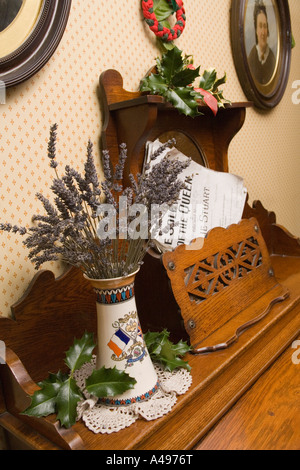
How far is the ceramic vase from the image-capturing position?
76 cm

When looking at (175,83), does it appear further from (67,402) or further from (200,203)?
(67,402)

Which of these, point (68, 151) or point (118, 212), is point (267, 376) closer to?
point (118, 212)

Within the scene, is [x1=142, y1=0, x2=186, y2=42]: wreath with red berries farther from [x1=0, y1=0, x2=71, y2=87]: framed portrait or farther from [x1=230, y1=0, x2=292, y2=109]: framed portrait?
[x1=230, y1=0, x2=292, y2=109]: framed portrait

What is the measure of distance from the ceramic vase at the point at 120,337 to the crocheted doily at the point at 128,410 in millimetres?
17

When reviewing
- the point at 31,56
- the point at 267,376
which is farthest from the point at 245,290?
the point at 31,56

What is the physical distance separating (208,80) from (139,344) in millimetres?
916

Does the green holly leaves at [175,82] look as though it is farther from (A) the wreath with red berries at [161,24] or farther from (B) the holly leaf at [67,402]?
(B) the holly leaf at [67,402]

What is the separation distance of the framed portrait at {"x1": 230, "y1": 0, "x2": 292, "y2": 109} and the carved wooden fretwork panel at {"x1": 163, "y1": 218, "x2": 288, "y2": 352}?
85 cm

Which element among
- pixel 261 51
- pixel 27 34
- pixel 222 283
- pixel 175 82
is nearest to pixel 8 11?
pixel 27 34

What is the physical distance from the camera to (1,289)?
91 centimetres

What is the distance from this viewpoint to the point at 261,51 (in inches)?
74.7

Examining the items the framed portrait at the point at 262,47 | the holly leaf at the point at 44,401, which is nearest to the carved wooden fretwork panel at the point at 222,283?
the holly leaf at the point at 44,401

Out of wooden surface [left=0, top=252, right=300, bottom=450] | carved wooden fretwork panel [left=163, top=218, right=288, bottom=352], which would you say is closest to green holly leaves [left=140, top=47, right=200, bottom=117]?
carved wooden fretwork panel [left=163, top=218, right=288, bottom=352]

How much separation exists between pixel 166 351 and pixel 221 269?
0.31 m
